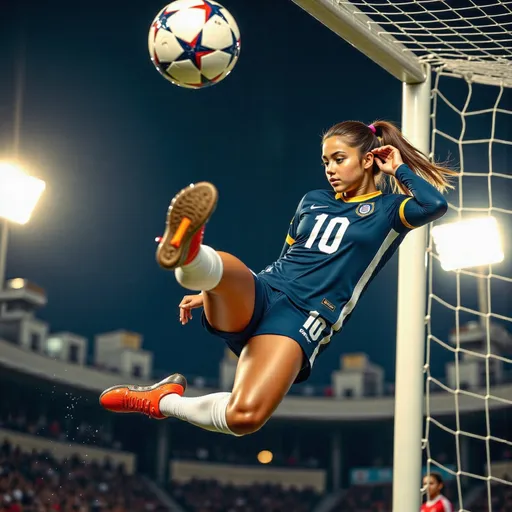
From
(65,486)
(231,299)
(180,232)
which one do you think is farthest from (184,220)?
(65,486)

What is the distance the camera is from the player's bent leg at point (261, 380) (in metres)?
2.68

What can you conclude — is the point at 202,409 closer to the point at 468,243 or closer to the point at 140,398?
the point at 140,398

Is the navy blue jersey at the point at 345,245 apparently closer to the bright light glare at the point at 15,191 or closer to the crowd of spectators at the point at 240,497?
the bright light glare at the point at 15,191

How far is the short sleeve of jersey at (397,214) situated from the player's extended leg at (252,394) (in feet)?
2.01

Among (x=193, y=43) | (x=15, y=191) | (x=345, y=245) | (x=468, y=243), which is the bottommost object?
(x=345, y=245)

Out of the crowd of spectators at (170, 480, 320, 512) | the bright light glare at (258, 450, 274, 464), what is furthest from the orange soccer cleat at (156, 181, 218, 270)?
the bright light glare at (258, 450, 274, 464)

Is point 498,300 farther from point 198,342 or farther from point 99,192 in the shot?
point 99,192

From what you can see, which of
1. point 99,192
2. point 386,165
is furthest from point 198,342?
point 386,165

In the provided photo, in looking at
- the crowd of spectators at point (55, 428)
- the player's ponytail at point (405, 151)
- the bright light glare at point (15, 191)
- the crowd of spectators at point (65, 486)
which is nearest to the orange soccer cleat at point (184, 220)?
the player's ponytail at point (405, 151)

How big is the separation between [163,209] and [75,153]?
8.52 ft

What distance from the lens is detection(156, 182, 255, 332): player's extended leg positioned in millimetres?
2438

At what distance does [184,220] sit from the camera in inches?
96.0

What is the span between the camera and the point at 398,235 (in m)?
3.11

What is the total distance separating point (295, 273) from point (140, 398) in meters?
0.74
